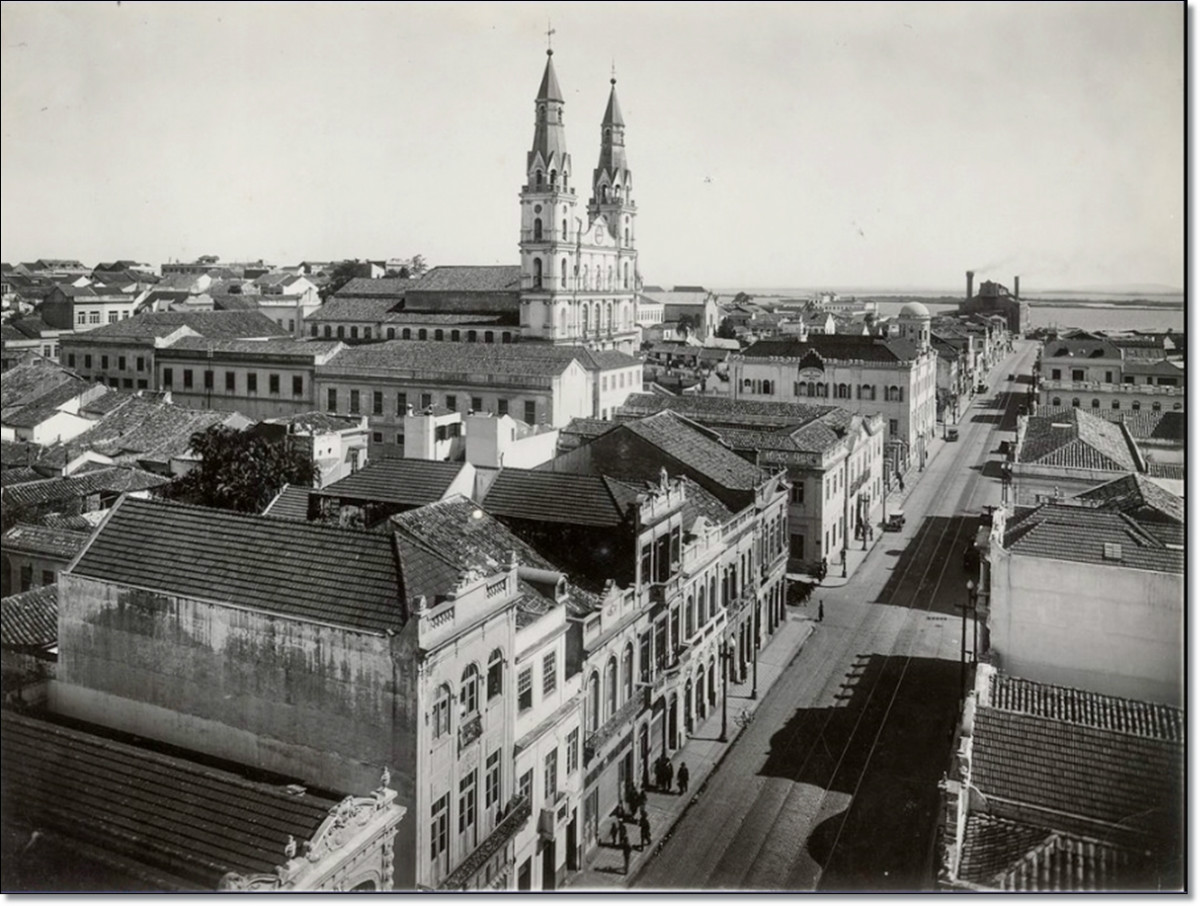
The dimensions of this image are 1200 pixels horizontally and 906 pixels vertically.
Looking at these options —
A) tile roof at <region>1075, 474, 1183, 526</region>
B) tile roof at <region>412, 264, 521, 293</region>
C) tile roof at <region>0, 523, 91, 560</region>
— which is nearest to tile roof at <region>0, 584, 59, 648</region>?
tile roof at <region>0, 523, 91, 560</region>

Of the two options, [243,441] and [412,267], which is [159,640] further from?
[412,267]

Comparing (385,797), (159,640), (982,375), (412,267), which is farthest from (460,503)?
(412,267)

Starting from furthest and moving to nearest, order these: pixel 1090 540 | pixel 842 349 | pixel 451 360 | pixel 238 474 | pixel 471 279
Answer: pixel 471 279 → pixel 842 349 → pixel 451 360 → pixel 238 474 → pixel 1090 540

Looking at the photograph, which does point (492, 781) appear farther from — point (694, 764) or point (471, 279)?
point (471, 279)

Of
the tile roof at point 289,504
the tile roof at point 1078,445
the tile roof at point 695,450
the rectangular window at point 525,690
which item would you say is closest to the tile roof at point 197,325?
the tile roof at point 289,504

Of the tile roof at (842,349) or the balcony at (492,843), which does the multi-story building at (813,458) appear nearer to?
the tile roof at (842,349)

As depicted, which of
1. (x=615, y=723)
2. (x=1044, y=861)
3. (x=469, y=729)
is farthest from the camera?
(x=615, y=723)

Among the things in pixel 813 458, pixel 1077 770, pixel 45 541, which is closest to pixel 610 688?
pixel 1077 770
